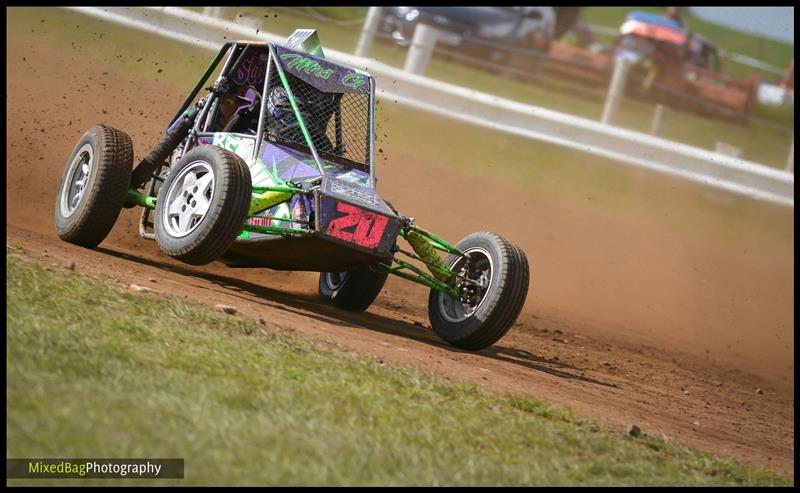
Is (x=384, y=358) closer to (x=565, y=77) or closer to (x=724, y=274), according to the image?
(x=724, y=274)

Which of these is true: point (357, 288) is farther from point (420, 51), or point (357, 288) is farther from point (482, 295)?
point (420, 51)

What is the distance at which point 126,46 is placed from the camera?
16.3m

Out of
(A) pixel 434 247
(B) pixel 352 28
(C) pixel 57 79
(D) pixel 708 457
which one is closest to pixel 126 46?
(C) pixel 57 79

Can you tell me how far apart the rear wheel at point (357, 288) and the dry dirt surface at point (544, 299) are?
0.21 metres

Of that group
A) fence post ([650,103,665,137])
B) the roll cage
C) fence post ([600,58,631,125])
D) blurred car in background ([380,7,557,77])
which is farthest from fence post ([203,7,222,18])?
the roll cage

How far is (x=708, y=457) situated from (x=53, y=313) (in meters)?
3.01

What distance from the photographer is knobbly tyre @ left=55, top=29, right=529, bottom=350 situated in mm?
7125

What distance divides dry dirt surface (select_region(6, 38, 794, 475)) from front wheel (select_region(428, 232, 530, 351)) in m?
0.16

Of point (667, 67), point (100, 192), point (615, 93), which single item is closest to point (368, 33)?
point (615, 93)

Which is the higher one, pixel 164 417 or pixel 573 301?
pixel 164 417

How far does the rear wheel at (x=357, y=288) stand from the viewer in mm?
8617

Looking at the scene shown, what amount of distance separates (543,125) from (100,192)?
31.0ft

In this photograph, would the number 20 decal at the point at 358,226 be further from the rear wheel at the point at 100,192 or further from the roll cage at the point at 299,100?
the rear wheel at the point at 100,192

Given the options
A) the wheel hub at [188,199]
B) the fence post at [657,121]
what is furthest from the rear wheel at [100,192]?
the fence post at [657,121]
